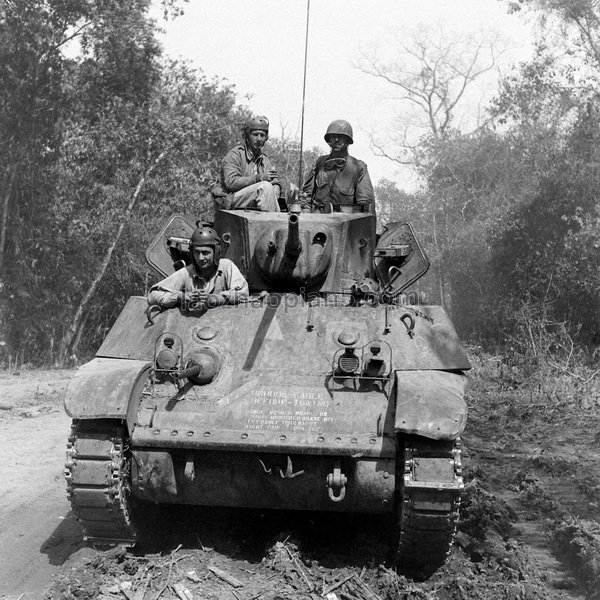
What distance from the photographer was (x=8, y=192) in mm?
18359

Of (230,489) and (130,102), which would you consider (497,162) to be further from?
(230,489)

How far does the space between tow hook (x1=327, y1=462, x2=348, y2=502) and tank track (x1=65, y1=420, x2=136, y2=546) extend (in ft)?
4.75

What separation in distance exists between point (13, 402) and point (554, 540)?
1002 cm

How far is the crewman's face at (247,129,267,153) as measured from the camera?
9.45m

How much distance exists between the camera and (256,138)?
31.0 feet

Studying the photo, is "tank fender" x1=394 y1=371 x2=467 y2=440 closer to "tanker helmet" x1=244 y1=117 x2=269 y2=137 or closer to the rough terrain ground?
the rough terrain ground

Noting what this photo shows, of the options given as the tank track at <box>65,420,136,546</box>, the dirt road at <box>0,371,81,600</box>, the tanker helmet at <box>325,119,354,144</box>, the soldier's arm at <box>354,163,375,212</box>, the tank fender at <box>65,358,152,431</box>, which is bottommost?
the dirt road at <box>0,371,81,600</box>

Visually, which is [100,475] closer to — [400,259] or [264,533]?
[264,533]

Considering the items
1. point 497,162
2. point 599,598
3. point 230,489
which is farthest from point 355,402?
point 497,162

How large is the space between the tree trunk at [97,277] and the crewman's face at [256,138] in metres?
10.4

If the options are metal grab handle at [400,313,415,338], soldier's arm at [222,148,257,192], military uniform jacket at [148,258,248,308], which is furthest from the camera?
soldier's arm at [222,148,257,192]

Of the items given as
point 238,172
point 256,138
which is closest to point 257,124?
point 256,138

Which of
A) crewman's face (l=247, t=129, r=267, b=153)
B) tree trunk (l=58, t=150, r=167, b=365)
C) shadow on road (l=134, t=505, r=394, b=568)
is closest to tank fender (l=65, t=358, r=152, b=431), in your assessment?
shadow on road (l=134, t=505, r=394, b=568)

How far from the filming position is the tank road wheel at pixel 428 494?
5641 millimetres
